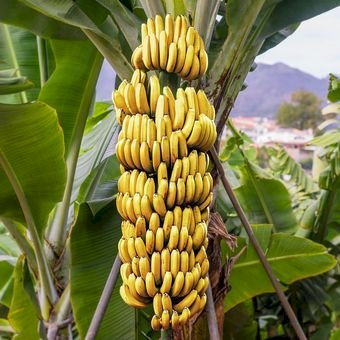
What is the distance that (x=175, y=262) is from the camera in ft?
1.64

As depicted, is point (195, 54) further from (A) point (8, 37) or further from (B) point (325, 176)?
(B) point (325, 176)

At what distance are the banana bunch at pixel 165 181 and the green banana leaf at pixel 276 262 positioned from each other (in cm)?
49

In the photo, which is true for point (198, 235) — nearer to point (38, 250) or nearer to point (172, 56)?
point (172, 56)

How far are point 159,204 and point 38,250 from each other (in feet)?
1.29

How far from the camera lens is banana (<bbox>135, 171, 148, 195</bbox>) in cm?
52

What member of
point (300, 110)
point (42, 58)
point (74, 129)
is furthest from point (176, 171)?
point (300, 110)

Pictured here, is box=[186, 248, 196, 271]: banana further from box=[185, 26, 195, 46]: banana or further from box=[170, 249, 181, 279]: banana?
box=[185, 26, 195, 46]: banana

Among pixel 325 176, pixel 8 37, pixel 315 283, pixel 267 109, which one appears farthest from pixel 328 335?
pixel 267 109

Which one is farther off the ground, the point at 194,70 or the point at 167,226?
the point at 194,70

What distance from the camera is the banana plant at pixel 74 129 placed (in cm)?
64

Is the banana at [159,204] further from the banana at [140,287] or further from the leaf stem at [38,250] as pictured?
the leaf stem at [38,250]

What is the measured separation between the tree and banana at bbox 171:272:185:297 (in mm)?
14661

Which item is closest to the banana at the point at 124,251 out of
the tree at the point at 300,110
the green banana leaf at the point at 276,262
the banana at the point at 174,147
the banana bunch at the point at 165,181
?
the banana bunch at the point at 165,181

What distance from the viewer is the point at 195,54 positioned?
0.54 m
